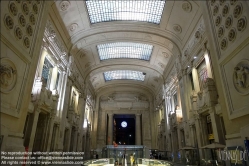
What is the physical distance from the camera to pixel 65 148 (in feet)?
37.7

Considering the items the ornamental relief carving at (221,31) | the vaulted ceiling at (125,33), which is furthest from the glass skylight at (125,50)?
the ornamental relief carving at (221,31)

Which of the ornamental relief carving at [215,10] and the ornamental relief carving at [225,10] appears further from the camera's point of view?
the ornamental relief carving at [215,10]

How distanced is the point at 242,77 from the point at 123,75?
16860 millimetres

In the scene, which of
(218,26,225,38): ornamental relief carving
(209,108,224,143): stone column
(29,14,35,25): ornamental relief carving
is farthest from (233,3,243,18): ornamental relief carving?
(29,14,35,25): ornamental relief carving

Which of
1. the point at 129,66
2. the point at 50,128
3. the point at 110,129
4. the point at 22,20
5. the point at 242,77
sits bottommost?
the point at 50,128

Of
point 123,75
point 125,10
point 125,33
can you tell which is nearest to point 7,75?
point 125,10

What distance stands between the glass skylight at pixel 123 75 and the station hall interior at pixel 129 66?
13 centimetres

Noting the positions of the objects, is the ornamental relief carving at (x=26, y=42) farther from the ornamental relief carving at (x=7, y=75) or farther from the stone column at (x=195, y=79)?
the stone column at (x=195, y=79)

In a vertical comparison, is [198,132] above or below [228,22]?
below

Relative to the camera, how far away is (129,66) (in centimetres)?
1789

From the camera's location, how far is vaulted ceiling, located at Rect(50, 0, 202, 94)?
977cm

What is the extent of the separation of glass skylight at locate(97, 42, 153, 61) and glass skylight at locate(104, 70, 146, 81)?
3.69 meters

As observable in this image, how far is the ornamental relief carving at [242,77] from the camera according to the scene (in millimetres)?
4941

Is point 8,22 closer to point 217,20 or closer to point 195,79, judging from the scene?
point 217,20
